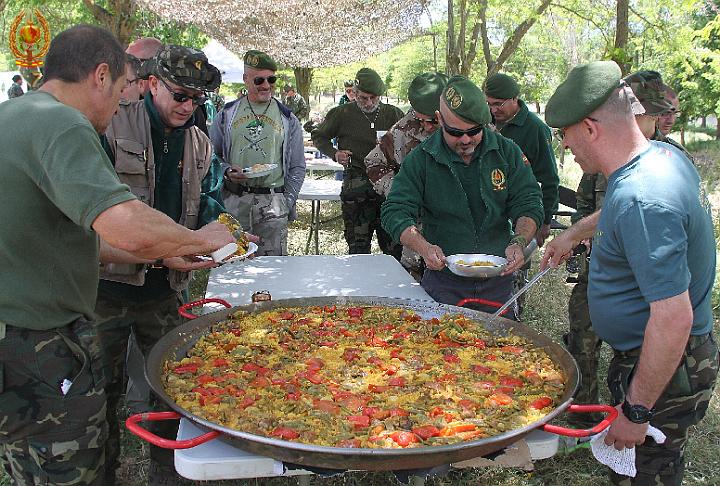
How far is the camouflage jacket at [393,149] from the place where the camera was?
4.85 metres

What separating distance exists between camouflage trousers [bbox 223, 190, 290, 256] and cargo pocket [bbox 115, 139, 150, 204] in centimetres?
213

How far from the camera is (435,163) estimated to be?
353 cm

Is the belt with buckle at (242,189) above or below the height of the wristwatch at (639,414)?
below

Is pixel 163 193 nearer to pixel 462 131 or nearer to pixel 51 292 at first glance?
pixel 51 292

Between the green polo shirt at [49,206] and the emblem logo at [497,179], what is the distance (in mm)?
2110

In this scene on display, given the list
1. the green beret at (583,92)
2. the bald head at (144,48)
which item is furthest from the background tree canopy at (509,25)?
the green beret at (583,92)

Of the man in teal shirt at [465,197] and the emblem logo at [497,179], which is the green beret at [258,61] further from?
the emblem logo at [497,179]

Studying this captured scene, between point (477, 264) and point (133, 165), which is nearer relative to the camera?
point (133, 165)

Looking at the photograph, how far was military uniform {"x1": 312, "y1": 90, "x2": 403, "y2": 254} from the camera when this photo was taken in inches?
251

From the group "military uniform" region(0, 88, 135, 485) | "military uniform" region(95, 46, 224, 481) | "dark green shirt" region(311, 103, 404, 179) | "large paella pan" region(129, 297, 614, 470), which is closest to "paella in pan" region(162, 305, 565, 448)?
"large paella pan" region(129, 297, 614, 470)

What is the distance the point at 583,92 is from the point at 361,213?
14.4 ft

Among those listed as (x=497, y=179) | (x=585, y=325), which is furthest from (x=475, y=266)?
(x=585, y=325)

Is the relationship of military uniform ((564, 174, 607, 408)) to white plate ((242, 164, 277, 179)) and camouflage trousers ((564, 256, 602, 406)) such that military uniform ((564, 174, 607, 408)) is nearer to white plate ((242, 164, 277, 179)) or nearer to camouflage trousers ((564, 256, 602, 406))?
camouflage trousers ((564, 256, 602, 406))

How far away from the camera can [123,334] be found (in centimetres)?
307
